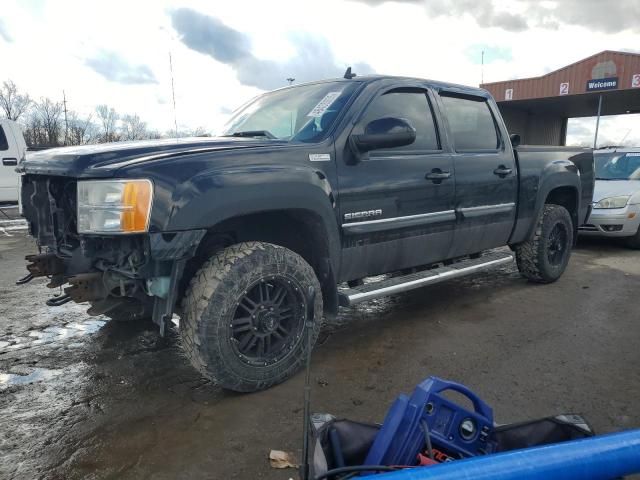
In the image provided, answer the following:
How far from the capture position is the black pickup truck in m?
2.53

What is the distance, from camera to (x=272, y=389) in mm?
2969

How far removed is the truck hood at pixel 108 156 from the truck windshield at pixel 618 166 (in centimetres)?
747

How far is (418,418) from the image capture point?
5.30 ft

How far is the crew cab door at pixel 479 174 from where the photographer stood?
4125mm

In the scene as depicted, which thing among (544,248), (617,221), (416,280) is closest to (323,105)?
(416,280)

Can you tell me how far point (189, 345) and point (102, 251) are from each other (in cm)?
68

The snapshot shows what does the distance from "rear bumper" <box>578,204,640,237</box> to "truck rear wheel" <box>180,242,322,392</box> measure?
20.3 feet

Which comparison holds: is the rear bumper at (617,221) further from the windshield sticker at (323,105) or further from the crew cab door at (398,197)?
the windshield sticker at (323,105)

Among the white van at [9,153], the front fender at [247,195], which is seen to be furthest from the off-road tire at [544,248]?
the white van at [9,153]

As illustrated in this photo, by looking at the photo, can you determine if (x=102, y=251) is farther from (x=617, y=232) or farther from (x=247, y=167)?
(x=617, y=232)

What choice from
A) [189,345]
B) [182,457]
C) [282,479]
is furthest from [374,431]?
[189,345]

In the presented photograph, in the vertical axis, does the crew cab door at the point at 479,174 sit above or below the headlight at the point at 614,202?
above

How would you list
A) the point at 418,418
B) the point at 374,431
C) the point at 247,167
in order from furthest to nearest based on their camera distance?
the point at 247,167
the point at 374,431
the point at 418,418

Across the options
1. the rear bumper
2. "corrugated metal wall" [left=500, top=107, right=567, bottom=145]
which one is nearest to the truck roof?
the rear bumper
